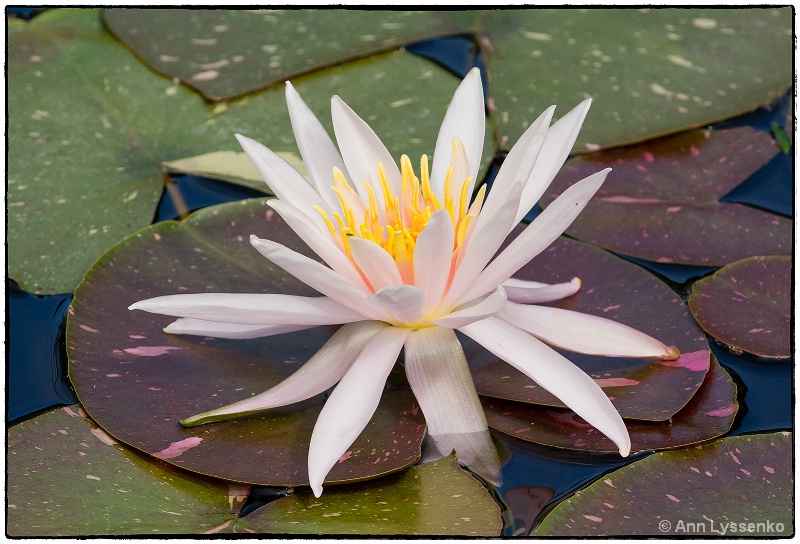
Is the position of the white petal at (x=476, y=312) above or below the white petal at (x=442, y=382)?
above

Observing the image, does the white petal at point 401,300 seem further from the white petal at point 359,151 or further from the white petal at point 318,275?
the white petal at point 359,151

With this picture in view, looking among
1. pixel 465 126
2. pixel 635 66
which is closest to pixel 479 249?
pixel 465 126

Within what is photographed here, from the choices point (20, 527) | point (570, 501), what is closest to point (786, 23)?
point (570, 501)

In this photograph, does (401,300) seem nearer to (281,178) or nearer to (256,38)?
(281,178)

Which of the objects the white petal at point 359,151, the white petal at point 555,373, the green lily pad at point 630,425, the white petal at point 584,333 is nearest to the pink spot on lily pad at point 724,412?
the green lily pad at point 630,425

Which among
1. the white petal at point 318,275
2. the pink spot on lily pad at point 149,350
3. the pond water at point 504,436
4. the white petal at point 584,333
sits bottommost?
the pond water at point 504,436

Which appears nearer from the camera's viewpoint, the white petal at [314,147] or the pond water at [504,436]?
the pond water at [504,436]

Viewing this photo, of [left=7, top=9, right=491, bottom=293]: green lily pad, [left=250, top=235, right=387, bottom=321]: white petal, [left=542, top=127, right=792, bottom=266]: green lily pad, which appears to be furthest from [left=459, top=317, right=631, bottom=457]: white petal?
[left=7, top=9, right=491, bottom=293]: green lily pad
